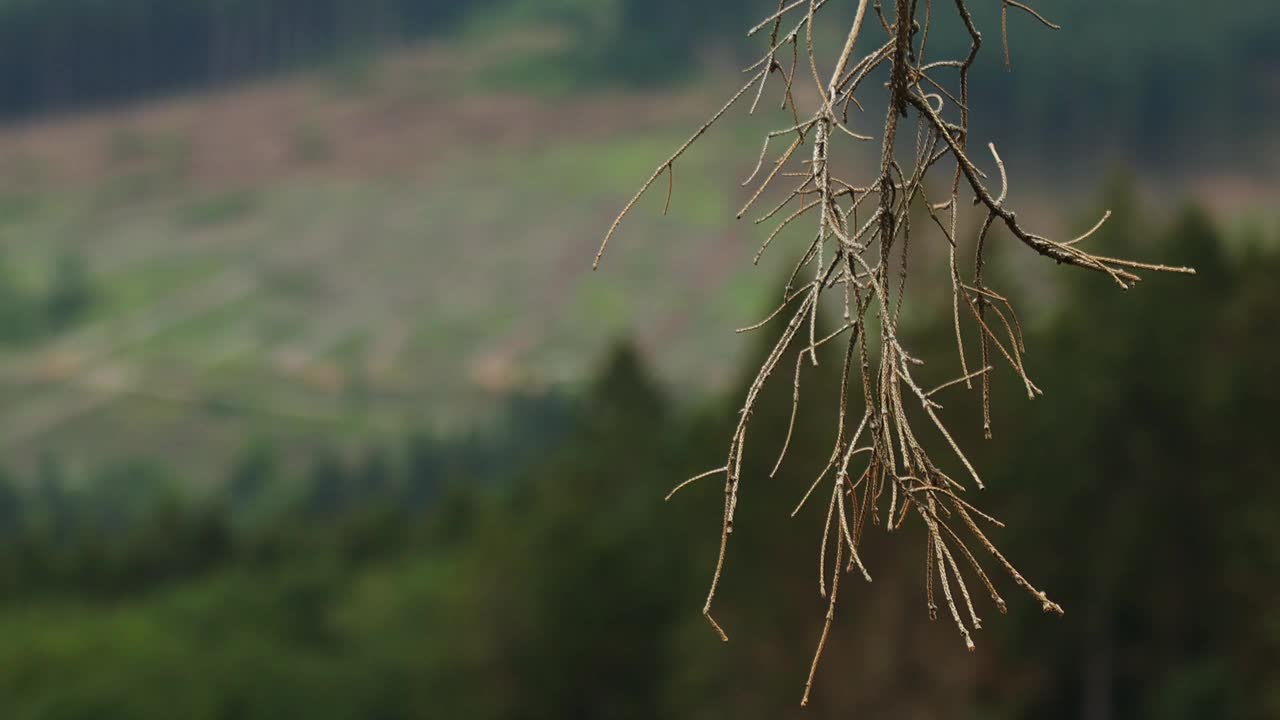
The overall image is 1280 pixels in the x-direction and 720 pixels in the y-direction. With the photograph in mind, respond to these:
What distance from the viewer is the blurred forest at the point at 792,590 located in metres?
34.4

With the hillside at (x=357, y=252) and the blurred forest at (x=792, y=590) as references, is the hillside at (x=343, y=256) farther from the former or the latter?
the blurred forest at (x=792, y=590)

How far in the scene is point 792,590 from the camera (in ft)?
115

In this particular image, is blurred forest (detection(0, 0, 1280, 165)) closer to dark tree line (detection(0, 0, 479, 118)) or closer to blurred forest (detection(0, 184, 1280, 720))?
dark tree line (detection(0, 0, 479, 118))

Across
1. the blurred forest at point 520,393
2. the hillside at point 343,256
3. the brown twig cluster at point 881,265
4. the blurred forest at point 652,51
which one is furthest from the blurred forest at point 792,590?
the hillside at point 343,256

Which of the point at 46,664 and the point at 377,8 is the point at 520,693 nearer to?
the point at 46,664

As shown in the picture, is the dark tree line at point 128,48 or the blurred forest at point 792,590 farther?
the dark tree line at point 128,48

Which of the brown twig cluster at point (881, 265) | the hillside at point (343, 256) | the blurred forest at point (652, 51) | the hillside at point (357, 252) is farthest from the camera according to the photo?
the hillside at point (343, 256)

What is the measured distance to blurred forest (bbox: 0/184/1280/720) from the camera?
3441 centimetres

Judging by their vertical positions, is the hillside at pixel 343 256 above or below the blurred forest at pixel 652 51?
below

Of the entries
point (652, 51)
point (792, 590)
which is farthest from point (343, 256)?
point (792, 590)

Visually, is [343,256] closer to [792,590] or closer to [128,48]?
[128,48]

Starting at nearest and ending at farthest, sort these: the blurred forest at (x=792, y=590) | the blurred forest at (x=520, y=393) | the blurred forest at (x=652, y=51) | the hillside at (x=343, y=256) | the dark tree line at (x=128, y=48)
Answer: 1. the blurred forest at (x=792, y=590)
2. the blurred forest at (x=520, y=393)
3. the blurred forest at (x=652, y=51)
4. the hillside at (x=343, y=256)
5. the dark tree line at (x=128, y=48)

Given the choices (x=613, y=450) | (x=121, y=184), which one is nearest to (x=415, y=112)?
(x=121, y=184)

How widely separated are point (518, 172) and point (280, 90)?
28.3 m
